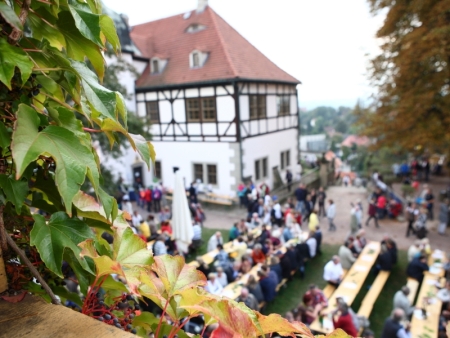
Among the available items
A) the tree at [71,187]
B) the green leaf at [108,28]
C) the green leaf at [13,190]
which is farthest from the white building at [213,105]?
the green leaf at [13,190]

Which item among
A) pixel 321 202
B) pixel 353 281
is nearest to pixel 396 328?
pixel 353 281

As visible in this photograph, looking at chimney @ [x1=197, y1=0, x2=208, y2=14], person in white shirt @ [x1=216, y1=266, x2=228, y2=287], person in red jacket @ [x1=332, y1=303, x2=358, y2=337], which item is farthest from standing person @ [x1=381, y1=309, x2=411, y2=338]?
chimney @ [x1=197, y1=0, x2=208, y2=14]

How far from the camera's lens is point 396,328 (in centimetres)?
577

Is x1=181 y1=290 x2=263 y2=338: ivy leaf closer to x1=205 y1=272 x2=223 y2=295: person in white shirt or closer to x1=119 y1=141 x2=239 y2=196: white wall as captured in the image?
x1=205 y1=272 x2=223 y2=295: person in white shirt

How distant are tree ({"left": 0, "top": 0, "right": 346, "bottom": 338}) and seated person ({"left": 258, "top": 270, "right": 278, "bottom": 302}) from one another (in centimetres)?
697

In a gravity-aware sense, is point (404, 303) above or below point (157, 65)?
below

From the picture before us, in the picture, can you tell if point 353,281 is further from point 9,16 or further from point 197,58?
point 197,58

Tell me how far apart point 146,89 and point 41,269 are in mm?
18529

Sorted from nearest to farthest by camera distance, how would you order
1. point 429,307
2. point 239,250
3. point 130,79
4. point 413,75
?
point 429,307
point 239,250
point 413,75
point 130,79

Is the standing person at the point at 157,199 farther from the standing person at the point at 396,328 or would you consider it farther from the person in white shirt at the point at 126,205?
the standing person at the point at 396,328

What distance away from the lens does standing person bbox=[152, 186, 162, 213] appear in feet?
52.1

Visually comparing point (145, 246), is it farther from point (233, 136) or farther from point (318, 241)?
point (233, 136)

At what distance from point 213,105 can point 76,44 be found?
15896mm

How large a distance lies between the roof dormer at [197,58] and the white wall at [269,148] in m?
4.43
